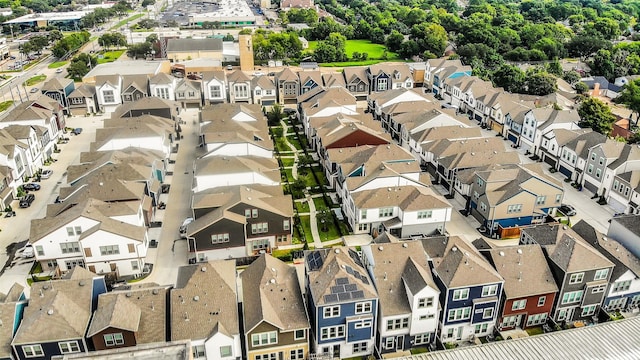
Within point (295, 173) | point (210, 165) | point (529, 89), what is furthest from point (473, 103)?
point (210, 165)

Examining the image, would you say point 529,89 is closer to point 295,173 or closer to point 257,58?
point 295,173

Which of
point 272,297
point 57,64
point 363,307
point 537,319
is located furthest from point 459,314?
point 57,64

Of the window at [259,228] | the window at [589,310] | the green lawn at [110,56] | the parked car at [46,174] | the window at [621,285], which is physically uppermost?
the window at [621,285]

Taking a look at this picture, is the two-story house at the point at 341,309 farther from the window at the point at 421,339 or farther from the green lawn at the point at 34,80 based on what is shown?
the green lawn at the point at 34,80

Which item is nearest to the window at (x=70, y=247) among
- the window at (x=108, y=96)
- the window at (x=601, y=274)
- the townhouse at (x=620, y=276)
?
the window at (x=601, y=274)

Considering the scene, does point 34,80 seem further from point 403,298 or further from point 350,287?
point 403,298

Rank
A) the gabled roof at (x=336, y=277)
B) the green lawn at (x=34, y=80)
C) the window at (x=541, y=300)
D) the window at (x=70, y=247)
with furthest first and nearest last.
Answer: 1. the green lawn at (x=34, y=80)
2. the window at (x=70, y=247)
3. the window at (x=541, y=300)
4. the gabled roof at (x=336, y=277)
